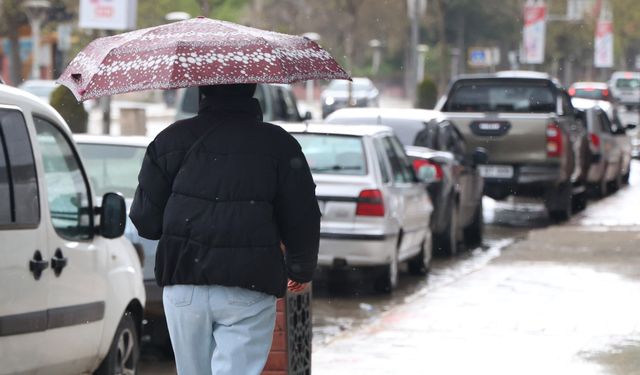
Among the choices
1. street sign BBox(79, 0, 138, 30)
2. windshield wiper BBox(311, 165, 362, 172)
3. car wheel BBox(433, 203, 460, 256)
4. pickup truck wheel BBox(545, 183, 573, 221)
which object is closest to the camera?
windshield wiper BBox(311, 165, 362, 172)

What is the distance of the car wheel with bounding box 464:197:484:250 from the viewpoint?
16516 mm

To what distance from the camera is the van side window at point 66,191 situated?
21.7ft

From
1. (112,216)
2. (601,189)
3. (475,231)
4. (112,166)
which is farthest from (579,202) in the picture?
(112,216)

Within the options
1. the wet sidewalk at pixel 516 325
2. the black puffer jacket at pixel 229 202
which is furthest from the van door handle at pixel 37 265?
the wet sidewalk at pixel 516 325

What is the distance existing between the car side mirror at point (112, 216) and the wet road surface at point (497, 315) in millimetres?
2116

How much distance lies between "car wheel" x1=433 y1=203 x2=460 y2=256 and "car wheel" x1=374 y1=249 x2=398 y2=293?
2.74 m

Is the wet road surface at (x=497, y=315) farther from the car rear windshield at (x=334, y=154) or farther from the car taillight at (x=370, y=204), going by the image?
the car rear windshield at (x=334, y=154)

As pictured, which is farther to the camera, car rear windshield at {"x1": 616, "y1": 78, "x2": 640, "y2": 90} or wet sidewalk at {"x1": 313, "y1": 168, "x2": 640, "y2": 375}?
car rear windshield at {"x1": 616, "y1": 78, "x2": 640, "y2": 90}

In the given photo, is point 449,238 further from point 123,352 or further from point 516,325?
point 123,352

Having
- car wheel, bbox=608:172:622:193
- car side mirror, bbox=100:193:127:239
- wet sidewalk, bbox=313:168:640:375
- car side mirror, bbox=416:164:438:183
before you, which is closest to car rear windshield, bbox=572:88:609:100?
car wheel, bbox=608:172:622:193

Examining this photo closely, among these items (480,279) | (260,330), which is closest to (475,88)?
(480,279)

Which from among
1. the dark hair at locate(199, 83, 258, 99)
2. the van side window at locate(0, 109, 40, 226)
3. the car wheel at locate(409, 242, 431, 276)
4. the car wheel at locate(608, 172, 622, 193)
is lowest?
the car wheel at locate(608, 172, 622, 193)

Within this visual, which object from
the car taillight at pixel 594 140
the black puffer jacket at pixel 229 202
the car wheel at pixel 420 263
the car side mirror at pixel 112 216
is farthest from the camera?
the car taillight at pixel 594 140

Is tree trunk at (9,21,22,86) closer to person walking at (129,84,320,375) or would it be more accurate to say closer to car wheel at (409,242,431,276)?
car wheel at (409,242,431,276)
